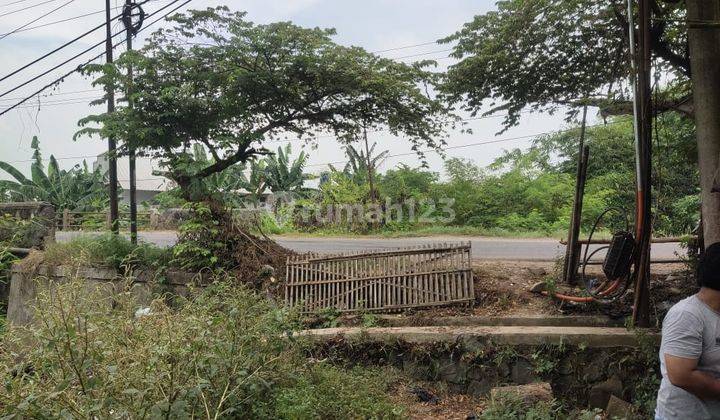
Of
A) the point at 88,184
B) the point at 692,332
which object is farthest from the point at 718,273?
the point at 88,184

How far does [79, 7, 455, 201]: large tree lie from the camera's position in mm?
8188

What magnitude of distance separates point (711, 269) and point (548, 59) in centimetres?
633

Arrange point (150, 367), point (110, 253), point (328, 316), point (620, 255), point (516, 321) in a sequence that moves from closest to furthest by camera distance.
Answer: point (150, 367) < point (620, 255) < point (516, 321) < point (328, 316) < point (110, 253)

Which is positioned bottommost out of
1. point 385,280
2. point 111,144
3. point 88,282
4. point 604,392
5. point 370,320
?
point 604,392

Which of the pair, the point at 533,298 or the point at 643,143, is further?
the point at 533,298

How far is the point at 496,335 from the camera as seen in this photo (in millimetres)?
5695

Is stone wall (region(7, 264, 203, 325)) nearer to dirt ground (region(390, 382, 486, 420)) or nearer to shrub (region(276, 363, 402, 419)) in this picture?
shrub (region(276, 363, 402, 419))

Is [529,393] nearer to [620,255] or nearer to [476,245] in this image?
[620,255]

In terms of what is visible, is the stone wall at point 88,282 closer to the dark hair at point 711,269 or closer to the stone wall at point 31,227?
the stone wall at point 31,227

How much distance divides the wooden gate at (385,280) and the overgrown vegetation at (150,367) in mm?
2748

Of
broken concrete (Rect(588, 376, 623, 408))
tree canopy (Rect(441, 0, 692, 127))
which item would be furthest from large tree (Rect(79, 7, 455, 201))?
broken concrete (Rect(588, 376, 623, 408))

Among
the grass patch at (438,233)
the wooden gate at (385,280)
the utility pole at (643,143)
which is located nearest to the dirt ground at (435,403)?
the wooden gate at (385,280)

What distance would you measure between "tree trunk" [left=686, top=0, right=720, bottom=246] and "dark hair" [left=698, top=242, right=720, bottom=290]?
10.0ft

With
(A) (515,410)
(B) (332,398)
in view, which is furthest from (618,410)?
(B) (332,398)
